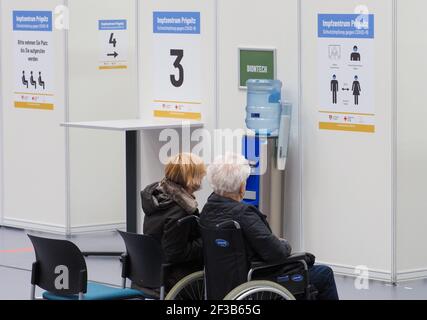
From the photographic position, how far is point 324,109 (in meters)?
8.47

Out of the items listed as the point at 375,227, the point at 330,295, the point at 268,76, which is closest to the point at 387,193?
the point at 375,227

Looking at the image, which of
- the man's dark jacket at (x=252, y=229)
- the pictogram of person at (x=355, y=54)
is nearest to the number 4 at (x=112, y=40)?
the pictogram of person at (x=355, y=54)

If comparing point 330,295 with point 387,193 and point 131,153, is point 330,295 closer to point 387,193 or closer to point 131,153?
point 387,193

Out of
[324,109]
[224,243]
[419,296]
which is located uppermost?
[324,109]

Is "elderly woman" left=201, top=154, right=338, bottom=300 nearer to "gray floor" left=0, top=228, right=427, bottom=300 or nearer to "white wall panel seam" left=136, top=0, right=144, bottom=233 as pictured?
"gray floor" left=0, top=228, right=427, bottom=300

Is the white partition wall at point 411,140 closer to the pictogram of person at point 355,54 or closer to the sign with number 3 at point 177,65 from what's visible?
the pictogram of person at point 355,54

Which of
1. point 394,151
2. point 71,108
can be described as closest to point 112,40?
point 71,108

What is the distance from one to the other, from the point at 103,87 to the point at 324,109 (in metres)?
2.71

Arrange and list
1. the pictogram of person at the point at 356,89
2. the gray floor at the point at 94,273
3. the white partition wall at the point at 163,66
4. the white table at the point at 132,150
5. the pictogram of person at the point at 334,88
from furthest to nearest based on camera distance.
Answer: the white partition wall at the point at 163,66
the white table at the point at 132,150
the pictogram of person at the point at 334,88
the pictogram of person at the point at 356,89
the gray floor at the point at 94,273

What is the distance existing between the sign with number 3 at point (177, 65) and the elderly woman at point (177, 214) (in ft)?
9.29

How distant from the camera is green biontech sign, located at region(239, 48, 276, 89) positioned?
8742mm

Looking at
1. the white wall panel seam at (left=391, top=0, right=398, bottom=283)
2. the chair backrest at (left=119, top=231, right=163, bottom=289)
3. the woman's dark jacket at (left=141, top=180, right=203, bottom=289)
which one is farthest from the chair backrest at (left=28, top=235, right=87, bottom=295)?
the white wall panel seam at (left=391, top=0, right=398, bottom=283)

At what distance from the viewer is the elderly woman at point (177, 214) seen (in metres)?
6.25
